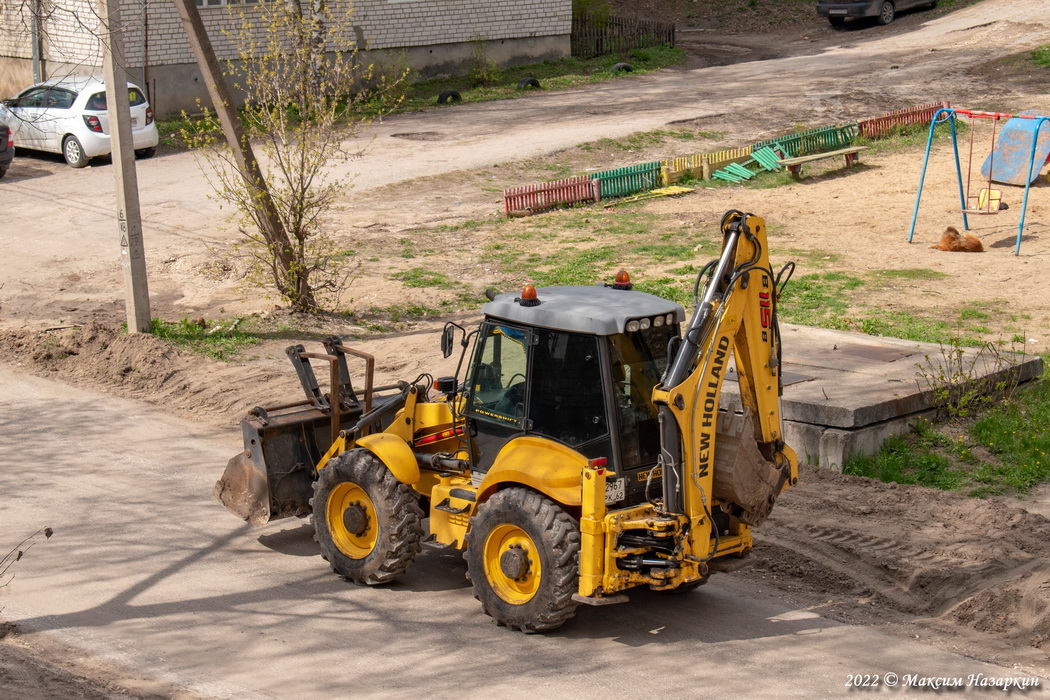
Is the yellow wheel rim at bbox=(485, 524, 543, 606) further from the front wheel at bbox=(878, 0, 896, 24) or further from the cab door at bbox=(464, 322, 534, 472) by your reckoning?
the front wheel at bbox=(878, 0, 896, 24)

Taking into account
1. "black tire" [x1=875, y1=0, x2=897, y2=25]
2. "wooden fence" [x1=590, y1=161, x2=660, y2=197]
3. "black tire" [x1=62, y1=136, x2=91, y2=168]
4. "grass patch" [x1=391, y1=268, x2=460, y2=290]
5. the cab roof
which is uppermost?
"black tire" [x1=875, y1=0, x2=897, y2=25]

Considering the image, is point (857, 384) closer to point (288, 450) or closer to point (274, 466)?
point (288, 450)

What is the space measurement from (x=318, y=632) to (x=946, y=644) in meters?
4.00

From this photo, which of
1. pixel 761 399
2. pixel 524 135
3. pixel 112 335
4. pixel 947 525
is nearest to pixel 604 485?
pixel 761 399

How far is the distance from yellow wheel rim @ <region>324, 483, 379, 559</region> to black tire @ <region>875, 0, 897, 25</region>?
33.0 m

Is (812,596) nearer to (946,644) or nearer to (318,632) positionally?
(946,644)

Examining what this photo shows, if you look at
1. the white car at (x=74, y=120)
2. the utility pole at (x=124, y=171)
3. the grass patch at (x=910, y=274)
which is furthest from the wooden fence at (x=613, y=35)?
the utility pole at (x=124, y=171)

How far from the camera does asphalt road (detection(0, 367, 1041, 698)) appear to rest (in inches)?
275

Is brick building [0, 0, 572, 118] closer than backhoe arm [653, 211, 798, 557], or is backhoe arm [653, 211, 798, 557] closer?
backhoe arm [653, 211, 798, 557]

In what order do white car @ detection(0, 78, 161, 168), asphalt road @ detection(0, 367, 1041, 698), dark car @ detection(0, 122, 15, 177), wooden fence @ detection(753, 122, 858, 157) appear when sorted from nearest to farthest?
asphalt road @ detection(0, 367, 1041, 698) < dark car @ detection(0, 122, 15, 177) < white car @ detection(0, 78, 161, 168) < wooden fence @ detection(753, 122, 858, 157)

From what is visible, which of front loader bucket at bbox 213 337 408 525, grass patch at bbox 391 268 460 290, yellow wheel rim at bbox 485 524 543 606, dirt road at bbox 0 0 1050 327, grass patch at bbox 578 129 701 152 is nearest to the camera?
yellow wheel rim at bbox 485 524 543 606

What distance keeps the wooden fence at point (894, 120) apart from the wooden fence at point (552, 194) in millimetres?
6882

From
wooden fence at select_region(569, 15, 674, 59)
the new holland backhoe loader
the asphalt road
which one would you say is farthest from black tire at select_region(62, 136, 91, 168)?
the new holland backhoe loader

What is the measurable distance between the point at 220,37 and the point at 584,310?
74.9ft
